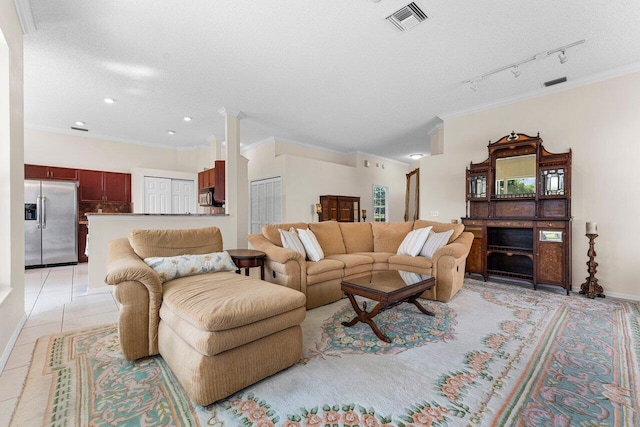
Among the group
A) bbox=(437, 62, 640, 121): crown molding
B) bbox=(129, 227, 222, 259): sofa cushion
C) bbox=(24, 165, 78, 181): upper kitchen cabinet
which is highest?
bbox=(437, 62, 640, 121): crown molding

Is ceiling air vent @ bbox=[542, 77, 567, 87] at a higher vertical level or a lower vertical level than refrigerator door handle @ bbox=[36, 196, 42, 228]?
higher

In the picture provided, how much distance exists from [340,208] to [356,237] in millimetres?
2700

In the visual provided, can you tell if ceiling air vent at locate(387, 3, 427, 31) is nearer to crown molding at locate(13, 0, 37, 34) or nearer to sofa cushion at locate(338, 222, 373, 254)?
sofa cushion at locate(338, 222, 373, 254)


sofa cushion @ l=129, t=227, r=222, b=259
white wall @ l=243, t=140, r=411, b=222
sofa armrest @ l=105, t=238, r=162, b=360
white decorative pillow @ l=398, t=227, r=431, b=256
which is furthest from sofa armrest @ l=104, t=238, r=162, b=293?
white wall @ l=243, t=140, r=411, b=222

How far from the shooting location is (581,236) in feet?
12.5

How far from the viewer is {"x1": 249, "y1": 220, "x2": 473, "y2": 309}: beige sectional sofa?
3.07 meters

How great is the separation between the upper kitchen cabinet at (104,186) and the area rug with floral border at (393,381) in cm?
477

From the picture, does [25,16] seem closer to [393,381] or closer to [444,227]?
[393,381]

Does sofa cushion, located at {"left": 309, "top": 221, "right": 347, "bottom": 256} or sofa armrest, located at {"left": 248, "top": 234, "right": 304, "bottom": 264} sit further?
sofa cushion, located at {"left": 309, "top": 221, "right": 347, "bottom": 256}

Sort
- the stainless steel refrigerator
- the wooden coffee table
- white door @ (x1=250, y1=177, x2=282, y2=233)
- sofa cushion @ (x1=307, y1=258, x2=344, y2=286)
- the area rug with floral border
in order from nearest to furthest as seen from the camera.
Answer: the area rug with floral border → the wooden coffee table → sofa cushion @ (x1=307, y1=258, x2=344, y2=286) → the stainless steel refrigerator → white door @ (x1=250, y1=177, x2=282, y2=233)

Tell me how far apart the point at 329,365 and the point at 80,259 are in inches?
252

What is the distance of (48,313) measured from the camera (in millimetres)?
2936

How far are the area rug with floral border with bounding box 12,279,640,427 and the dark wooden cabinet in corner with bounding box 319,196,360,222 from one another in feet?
13.6

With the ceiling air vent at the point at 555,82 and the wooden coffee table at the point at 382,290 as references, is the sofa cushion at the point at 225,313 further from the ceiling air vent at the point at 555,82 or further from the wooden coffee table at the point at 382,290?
the ceiling air vent at the point at 555,82
